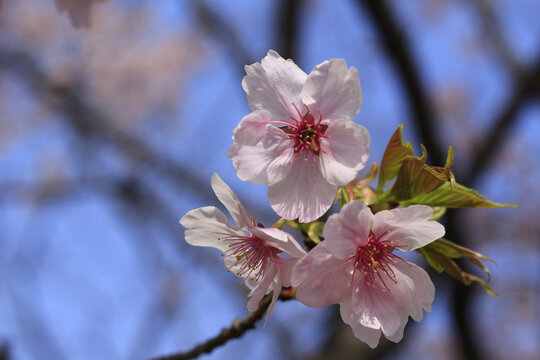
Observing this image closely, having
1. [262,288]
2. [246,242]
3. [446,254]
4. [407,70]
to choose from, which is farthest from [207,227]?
[407,70]

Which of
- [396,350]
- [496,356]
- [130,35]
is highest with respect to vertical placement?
[130,35]

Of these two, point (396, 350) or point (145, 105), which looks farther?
point (145, 105)

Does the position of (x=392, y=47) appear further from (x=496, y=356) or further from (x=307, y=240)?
(x=496, y=356)

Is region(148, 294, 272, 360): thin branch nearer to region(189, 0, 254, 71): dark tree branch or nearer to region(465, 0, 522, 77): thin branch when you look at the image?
region(189, 0, 254, 71): dark tree branch

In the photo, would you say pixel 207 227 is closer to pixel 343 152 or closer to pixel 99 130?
pixel 343 152

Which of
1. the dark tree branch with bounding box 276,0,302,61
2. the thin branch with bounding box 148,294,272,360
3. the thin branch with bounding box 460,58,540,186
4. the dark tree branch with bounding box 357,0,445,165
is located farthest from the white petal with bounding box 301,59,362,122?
the thin branch with bounding box 460,58,540,186

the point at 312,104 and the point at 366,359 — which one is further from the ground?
the point at 312,104

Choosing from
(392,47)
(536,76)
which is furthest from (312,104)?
(536,76)
